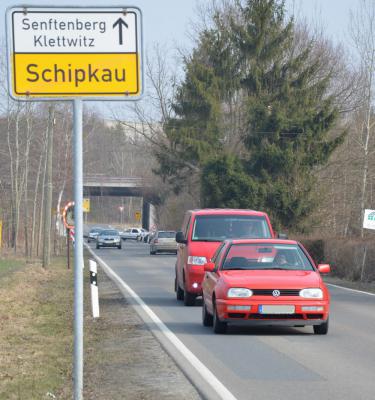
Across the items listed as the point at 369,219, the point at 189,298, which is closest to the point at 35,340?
the point at 189,298

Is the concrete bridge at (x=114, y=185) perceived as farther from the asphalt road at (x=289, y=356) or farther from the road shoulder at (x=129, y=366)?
the road shoulder at (x=129, y=366)

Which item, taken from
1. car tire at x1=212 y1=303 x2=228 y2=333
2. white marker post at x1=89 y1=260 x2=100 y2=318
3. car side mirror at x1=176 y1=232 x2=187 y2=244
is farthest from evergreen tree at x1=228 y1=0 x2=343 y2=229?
car tire at x1=212 y1=303 x2=228 y2=333

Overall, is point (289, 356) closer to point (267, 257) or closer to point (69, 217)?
point (267, 257)

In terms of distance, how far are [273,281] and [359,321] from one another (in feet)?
10.9

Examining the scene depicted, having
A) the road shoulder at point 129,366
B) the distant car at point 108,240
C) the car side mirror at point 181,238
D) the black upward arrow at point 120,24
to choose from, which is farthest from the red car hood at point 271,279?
the distant car at point 108,240

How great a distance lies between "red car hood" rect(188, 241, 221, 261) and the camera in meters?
20.6

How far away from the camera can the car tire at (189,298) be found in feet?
67.6

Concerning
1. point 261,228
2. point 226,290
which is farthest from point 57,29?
point 261,228

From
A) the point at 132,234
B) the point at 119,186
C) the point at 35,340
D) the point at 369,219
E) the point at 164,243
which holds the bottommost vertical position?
the point at 132,234

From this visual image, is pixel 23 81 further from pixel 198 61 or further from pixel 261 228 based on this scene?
pixel 198 61

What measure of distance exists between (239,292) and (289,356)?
2.36 meters

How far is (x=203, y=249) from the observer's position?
68.1ft

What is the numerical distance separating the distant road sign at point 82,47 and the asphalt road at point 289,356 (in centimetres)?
366

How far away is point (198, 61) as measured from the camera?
59344 mm
